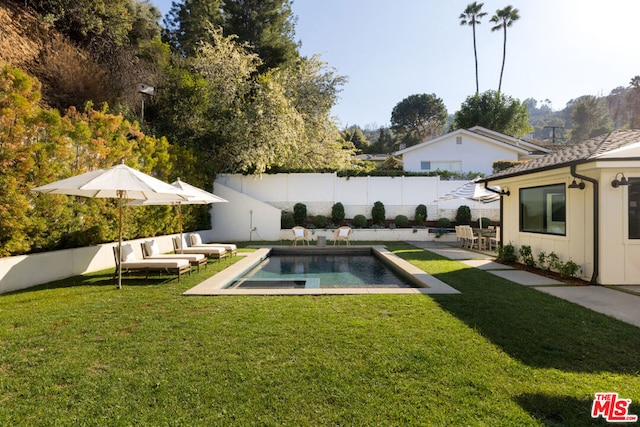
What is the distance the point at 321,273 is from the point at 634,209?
7.72 metres

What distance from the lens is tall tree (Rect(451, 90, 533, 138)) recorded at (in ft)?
115

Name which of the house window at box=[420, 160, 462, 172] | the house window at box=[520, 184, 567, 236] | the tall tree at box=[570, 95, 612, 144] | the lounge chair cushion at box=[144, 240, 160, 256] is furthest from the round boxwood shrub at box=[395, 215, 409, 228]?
the tall tree at box=[570, 95, 612, 144]

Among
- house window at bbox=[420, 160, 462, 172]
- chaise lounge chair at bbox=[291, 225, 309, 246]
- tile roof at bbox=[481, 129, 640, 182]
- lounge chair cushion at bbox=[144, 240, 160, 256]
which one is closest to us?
tile roof at bbox=[481, 129, 640, 182]

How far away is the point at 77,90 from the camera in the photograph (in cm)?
1423

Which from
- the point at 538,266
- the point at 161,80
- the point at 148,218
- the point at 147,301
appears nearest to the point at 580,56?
the point at 538,266

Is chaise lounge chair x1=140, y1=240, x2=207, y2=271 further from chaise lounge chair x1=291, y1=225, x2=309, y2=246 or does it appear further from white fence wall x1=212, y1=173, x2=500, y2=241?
white fence wall x1=212, y1=173, x2=500, y2=241

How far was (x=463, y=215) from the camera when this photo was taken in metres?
18.4

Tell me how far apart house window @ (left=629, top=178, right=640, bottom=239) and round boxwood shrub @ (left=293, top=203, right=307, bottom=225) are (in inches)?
532

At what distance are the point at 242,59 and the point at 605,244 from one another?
18.7 metres

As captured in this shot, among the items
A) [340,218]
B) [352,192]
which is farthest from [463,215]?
[340,218]

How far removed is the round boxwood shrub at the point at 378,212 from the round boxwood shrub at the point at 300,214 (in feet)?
12.8

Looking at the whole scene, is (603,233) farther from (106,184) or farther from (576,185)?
(106,184)

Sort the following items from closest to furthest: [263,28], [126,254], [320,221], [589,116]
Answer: [126,254]
[320,221]
[263,28]
[589,116]

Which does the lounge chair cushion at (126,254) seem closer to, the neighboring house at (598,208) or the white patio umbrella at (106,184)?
the white patio umbrella at (106,184)
